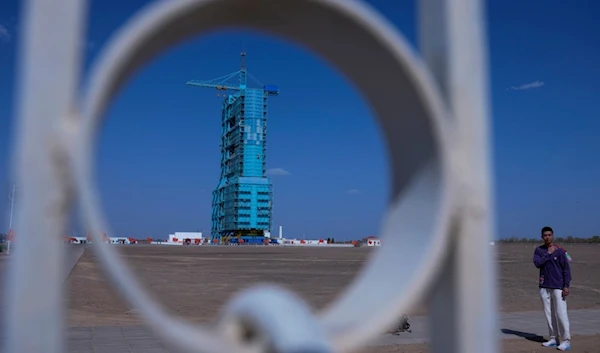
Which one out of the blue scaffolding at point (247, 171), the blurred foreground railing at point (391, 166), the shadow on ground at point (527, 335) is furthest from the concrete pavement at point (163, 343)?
the blue scaffolding at point (247, 171)

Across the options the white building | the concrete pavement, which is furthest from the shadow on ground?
the white building

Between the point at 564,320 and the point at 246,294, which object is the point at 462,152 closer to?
the point at 246,294

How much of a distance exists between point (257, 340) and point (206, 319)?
766 centimetres

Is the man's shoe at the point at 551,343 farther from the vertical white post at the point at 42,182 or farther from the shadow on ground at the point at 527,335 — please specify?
the vertical white post at the point at 42,182

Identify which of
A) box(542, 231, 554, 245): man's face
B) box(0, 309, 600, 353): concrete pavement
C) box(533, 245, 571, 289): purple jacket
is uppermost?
box(542, 231, 554, 245): man's face

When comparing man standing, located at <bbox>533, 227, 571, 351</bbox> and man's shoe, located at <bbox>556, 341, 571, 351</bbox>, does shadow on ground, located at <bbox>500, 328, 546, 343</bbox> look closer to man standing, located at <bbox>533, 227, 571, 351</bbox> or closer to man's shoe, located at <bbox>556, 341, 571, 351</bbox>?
man standing, located at <bbox>533, 227, 571, 351</bbox>

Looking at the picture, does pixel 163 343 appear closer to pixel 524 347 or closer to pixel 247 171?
pixel 524 347

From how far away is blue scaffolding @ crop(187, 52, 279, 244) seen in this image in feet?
201

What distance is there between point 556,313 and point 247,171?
5563 centimetres

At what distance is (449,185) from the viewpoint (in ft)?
10.3

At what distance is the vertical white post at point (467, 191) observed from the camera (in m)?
3.25

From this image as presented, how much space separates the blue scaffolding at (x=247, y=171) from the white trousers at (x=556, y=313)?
5437 centimetres

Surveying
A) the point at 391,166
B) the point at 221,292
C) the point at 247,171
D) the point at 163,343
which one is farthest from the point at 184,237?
the point at 391,166

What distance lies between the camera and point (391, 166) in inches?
142
